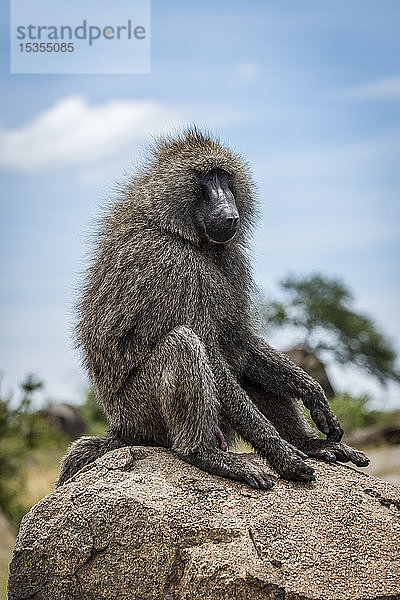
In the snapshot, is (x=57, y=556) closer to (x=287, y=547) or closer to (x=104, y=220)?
(x=287, y=547)

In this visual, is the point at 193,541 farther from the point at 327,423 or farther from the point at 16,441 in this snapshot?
the point at 16,441

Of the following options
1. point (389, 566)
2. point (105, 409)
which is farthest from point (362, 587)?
point (105, 409)

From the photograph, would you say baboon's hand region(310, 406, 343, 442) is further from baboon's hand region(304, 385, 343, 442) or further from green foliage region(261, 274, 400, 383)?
green foliage region(261, 274, 400, 383)

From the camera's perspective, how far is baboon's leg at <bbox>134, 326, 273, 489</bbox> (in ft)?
15.1

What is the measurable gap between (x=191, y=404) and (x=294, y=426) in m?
1.12

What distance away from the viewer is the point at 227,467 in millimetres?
4703

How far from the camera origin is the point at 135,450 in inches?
192

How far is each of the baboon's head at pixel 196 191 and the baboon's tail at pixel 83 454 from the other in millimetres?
1366

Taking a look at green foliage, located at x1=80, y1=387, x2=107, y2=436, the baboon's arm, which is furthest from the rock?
green foliage, located at x1=80, y1=387, x2=107, y2=436

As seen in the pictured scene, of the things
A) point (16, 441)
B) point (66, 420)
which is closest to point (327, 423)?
point (16, 441)

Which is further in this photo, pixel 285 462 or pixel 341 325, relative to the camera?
pixel 341 325

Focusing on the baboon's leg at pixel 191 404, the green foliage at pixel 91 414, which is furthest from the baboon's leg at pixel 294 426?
the green foliage at pixel 91 414

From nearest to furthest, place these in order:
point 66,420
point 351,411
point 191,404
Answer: point 191,404, point 351,411, point 66,420

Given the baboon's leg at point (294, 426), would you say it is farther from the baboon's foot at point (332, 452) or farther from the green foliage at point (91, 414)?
the green foliage at point (91, 414)
